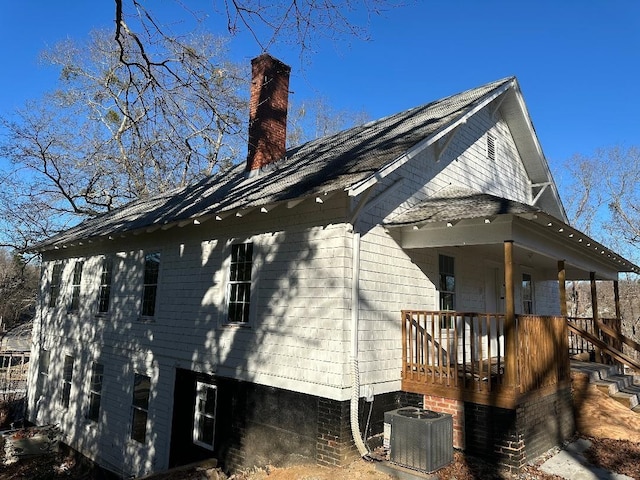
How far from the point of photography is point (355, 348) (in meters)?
7.05

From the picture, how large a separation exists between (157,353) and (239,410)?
3118 mm

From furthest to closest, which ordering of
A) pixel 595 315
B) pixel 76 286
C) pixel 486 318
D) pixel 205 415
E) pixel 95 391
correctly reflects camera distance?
pixel 76 286 < pixel 95 391 < pixel 595 315 < pixel 205 415 < pixel 486 318

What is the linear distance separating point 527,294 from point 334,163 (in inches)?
304

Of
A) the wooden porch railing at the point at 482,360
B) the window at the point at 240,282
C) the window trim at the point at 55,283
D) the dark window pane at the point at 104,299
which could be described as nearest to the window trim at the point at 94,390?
the dark window pane at the point at 104,299

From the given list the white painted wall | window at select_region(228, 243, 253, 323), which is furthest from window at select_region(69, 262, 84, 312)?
window at select_region(228, 243, 253, 323)

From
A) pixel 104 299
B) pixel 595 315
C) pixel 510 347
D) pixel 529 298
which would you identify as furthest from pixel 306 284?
pixel 529 298

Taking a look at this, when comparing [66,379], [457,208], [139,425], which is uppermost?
[457,208]

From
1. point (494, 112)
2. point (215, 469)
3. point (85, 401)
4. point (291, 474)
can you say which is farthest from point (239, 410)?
point (494, 112)

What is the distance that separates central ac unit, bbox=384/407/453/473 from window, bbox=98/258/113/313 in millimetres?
8999

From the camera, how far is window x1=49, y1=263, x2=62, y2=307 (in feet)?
50.6

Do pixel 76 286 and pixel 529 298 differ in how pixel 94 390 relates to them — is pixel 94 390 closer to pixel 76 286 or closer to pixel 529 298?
pixel 76 286

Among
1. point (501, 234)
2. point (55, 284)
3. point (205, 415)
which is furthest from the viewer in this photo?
point (55, 284)

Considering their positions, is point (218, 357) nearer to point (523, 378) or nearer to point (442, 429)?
point (442, 429)

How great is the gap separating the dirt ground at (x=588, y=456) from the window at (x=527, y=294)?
3.81 meters
